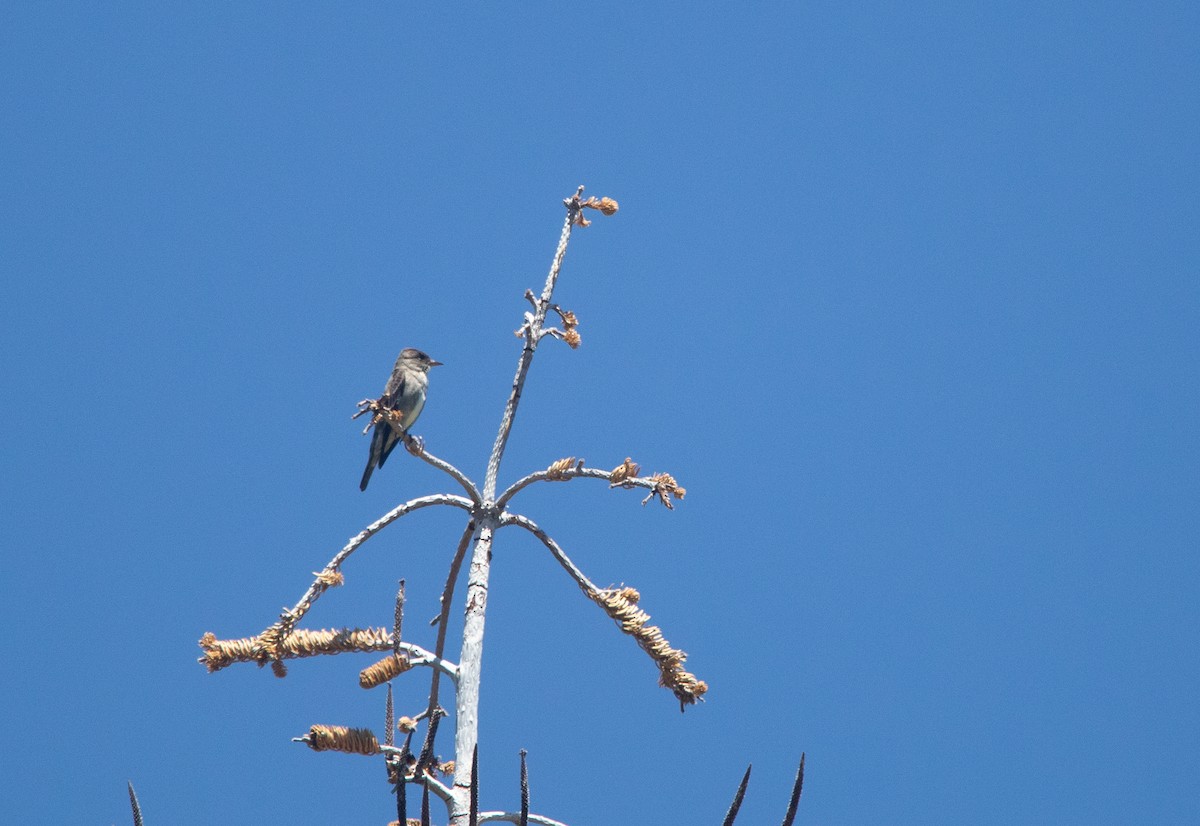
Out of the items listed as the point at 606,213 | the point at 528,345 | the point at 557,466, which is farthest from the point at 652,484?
the point at 606,213

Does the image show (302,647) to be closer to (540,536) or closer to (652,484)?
(540,536)

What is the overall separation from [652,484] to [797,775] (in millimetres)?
2554

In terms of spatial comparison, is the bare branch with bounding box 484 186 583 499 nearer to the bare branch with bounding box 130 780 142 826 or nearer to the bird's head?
the bare branch with bounding box 130 780 142 826

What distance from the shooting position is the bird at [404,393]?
11.3m

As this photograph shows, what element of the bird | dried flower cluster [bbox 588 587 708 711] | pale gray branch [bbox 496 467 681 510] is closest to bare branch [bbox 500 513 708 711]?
dried flower cluster [bbox 588 587 708 711]

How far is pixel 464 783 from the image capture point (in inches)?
191

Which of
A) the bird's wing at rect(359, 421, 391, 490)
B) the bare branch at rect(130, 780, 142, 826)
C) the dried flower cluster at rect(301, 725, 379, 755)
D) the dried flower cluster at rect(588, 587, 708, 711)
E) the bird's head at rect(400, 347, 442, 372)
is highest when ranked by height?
the bird's head at rect(400, 347, 442, 372)

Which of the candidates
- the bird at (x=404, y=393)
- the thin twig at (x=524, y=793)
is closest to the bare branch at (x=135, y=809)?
the thin twig at (x=524, y=793)

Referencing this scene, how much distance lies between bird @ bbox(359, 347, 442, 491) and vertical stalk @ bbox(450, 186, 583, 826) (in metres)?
5.21

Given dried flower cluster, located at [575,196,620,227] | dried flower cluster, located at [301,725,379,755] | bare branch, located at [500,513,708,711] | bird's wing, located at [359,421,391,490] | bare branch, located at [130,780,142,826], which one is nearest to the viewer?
bare branch, located at [130,780,142,826]

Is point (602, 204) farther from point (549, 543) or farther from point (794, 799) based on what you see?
point (794, 799)

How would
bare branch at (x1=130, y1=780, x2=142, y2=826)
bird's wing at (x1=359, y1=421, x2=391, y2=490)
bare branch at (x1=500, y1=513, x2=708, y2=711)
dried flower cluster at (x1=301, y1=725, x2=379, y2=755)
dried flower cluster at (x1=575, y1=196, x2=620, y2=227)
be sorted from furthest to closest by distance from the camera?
bird's wing at (x1=359, y1=421, x2=391, y2=490), dried flower cluster at (x1=575, y1=196, x2=620, y2=227), bare branch at (x1=500, y1=513, x2=708, y2=711), dried flower cluster at (x1=301, y1=725, x2=379, y2=755), bare branch at (x1=130, y1=780, x2=142, y2=826)

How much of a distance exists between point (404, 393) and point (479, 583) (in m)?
6.53

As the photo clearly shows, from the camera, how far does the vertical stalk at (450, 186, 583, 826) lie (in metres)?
4.89
